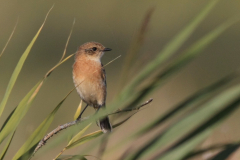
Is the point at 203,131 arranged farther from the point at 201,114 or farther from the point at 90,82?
the point at 90,82

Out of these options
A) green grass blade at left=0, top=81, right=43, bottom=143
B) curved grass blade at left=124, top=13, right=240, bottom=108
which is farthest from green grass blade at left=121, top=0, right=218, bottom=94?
green grass blade at left=0, top=81, right=43, bottom=143

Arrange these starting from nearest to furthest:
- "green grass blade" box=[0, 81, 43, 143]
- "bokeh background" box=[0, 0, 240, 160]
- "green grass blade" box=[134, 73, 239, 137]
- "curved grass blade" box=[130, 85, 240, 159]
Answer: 1. "curved grass blade" box=[130, 85, 240, 159]
2. "green grass blade" box=[134, 73, 239, 137]
3. "green grass blade" box=[0, 81, 43, 143]
4. "bokeh background" box=[0, 0, 240, 160]

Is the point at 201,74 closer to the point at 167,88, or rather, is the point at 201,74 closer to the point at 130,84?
the point at 167,88

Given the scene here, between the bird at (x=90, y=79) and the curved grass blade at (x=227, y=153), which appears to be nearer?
the curved grass blade at (x=227, y=153)

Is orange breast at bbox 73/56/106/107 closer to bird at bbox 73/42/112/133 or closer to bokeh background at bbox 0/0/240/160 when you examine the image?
bird at bbox 73/42/112/133

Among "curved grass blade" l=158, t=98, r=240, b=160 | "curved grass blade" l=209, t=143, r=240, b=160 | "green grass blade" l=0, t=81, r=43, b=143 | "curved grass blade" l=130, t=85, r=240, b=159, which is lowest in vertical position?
"curved grass blade" l=209, t=143, r=240, b=160

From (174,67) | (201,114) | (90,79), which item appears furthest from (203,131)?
(90,79)

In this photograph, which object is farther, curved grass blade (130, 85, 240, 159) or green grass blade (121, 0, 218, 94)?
green grass blade (121, 0, 218, 94)

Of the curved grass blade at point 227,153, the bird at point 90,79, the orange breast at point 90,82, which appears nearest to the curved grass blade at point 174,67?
the curved grass blade at point 227,153

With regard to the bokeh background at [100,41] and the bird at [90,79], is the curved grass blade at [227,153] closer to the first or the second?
the bird at [90,79]

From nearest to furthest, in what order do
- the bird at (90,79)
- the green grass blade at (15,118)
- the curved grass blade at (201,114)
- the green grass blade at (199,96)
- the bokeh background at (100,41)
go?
1. the curved grass blade at (201,114)
2. the green grass blade at (199,96)
3. the green grass blade at (15,118)
4. the bird at (90,79)
5. the bokeh background at (100,41)

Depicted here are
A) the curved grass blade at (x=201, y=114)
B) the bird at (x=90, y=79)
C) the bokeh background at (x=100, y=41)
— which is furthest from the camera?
the bokeh background at (x=100, y=41)
